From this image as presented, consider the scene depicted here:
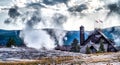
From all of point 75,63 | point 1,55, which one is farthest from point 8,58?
point 75,63

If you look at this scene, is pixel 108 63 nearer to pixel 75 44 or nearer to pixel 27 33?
pixel 75 44

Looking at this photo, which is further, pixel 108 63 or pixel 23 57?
pixel 23 57

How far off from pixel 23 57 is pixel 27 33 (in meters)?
90.2

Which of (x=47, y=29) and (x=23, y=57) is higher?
(x=23, y=57)

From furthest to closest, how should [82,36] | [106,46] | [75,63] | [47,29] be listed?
1. [47,29]
2. [82,36]
3. [106,46]
4. [75,63]

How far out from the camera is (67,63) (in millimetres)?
38938

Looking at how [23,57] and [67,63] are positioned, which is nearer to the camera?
[67,63]

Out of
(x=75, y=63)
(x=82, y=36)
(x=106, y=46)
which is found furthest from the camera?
(x=82, y=36)

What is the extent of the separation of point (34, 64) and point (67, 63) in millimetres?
3195

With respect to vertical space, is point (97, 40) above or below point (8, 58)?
below

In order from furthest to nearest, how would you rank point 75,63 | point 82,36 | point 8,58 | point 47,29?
point 47,29 → point 82,36 → point 8,58 → point 75,63

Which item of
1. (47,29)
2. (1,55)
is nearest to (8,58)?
(1,55)

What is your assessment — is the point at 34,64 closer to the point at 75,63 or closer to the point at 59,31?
the point at 75,63

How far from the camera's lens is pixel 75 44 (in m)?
116
